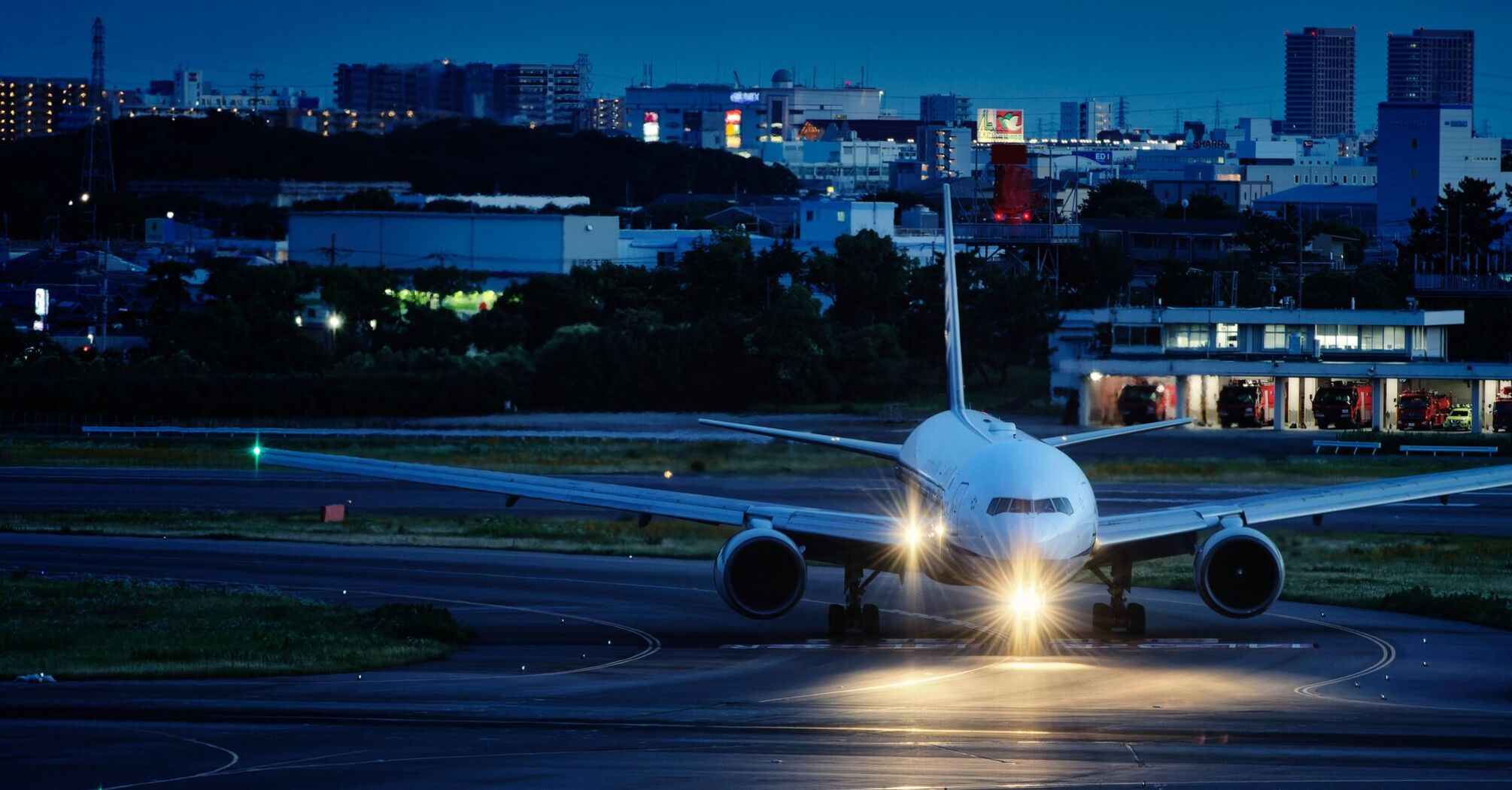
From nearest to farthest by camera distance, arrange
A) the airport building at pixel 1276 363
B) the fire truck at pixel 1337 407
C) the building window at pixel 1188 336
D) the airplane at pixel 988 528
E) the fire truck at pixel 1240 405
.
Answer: the airplane at pixel 988 528, the fire truck at pixel 1337 407, the fire truck at pixel 1240 405, the airport building at pixel 1276 363, the building window at pixel 1188 336

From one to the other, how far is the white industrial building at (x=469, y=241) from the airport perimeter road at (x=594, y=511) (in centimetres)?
9496

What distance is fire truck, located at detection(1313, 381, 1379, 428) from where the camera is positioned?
8531 centimetres

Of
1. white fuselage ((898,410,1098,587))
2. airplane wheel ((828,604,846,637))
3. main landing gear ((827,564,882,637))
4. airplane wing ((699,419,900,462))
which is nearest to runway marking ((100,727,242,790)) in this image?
white fuselage ((898,410,1098,587))

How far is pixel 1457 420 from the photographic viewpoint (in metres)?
84.9

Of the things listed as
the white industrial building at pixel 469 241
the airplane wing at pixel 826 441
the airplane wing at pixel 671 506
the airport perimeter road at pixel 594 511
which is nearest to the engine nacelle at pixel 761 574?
the airplane wing at pixel 671 506

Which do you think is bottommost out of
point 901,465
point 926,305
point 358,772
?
point 358,772

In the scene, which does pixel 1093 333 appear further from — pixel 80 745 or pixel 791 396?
pixel 80 745

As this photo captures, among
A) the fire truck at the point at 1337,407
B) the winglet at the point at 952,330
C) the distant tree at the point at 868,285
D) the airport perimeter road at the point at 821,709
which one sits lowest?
the airport perimeter road at the point at 821,709

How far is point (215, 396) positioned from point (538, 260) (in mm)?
69320

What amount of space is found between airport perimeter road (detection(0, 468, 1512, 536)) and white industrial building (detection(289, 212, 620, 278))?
9496cm

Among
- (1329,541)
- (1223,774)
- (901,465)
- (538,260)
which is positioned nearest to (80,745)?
(1223,774)

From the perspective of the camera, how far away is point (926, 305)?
373 ft

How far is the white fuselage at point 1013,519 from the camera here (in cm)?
2930

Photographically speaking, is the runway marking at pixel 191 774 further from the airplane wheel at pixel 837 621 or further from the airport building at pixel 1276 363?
the airport building at pixel 1276 363
